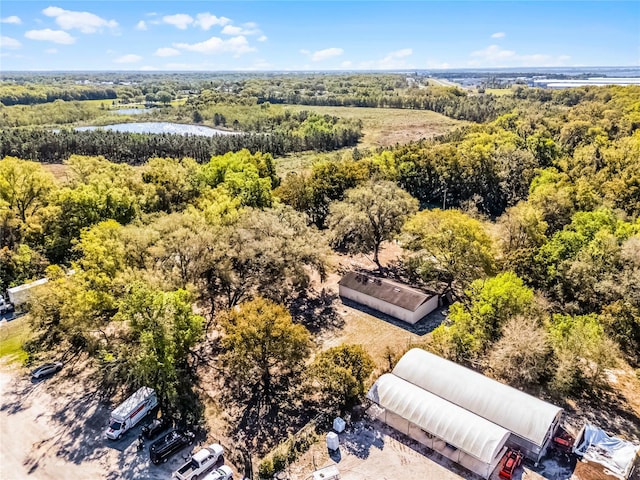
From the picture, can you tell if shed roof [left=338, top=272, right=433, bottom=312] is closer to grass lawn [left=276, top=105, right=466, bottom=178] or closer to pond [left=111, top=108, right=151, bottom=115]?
grass lawn [left=276, top=105, right=466, bottom=178]

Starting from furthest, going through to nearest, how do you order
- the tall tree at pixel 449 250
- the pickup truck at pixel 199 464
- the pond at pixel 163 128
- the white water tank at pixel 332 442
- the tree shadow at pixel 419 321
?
the pond at pixel 163 128 < the tall tree at pixel 449 250 < the tree shadow at pixel 419 321 < the white water tank at pixel 332 442 < the pickup truck at pixel 199 464

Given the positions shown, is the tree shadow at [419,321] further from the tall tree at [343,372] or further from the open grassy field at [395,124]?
the open grassy field at [395,124]

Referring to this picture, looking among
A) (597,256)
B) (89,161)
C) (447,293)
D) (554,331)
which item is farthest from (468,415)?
(89,161)

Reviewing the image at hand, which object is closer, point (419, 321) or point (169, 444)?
point (169, 444)

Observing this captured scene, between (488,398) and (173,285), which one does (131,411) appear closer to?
(173,285)

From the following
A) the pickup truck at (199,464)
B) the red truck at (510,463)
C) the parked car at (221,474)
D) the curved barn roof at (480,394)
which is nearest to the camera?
the red truck at (510,463)

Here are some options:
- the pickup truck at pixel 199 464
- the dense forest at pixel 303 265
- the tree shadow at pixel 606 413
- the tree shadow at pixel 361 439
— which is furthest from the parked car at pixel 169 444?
the tree shadow at pixel 606 413

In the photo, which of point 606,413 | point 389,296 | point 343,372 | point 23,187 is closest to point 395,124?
point 389,296

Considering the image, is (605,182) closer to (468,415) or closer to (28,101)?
(468,415)
